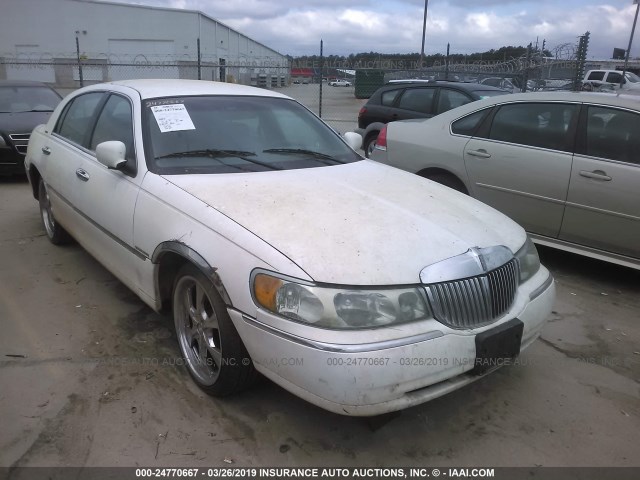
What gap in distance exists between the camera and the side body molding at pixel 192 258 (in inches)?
98.3

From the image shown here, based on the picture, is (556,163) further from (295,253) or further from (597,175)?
(295,253)

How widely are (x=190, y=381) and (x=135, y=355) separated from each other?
479mm

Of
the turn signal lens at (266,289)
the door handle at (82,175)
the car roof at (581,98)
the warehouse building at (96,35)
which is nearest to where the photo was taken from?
the turn signal lens at (266,289)

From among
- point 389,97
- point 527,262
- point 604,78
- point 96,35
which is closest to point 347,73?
point 389,97

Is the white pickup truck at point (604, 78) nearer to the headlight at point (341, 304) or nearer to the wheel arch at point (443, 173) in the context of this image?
the wheel arch at point (443, 173)

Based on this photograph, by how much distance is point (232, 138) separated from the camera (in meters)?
3.50

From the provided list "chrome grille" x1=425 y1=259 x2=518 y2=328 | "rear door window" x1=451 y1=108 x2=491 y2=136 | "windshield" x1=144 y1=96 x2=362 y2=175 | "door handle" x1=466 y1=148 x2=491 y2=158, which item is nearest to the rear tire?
"door handle" x1=466 y1=148 x2=491 y2=158

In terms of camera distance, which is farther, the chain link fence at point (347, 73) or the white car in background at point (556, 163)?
the chain link fence at point (347, 73)

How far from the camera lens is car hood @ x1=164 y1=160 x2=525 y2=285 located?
2338 mm

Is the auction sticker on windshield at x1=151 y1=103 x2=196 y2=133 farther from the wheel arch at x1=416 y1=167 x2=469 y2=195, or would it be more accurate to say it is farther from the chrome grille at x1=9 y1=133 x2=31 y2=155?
the chrome grille at x1=9 y1=133 x2=31 y2=155

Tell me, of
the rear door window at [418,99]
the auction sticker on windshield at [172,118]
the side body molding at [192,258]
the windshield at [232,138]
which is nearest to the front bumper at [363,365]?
the side body molding at [192,258]

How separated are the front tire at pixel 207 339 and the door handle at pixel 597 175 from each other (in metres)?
3.29

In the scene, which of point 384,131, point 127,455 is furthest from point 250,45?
point 127,455

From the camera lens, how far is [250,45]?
2549 inches
